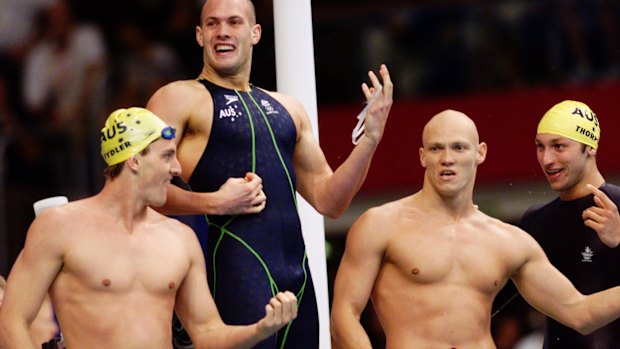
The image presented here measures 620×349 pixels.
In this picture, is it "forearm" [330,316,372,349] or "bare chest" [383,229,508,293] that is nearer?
"forearm" [330,316,372,349]

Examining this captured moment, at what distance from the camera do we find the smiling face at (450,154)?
5.71m

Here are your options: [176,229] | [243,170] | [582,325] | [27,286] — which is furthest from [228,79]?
[582,325]

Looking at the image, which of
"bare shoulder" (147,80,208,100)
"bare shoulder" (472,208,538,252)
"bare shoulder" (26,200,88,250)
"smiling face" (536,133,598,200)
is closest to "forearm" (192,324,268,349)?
"bare shoulder" (26,200,88,250)

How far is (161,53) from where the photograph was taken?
10266 mm

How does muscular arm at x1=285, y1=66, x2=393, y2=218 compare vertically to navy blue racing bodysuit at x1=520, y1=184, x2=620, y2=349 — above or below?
above

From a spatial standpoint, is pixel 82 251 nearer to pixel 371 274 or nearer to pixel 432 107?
pixel 371 274

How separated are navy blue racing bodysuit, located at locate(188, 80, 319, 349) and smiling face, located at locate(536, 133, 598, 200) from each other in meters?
1.52

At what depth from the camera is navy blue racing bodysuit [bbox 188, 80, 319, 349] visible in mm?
5422

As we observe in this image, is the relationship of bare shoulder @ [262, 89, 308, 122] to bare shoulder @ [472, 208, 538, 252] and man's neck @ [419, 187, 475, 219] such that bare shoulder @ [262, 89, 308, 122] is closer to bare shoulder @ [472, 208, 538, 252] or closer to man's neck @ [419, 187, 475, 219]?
man's neck @ [419, 187, 475, 219]

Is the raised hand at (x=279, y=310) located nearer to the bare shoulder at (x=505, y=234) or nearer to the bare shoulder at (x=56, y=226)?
the bare shoulder at (x=56, y=226)

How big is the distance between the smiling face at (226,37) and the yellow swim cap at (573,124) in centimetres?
167

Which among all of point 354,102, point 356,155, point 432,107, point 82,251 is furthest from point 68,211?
point 354,102

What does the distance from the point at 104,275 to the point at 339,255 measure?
191 inches

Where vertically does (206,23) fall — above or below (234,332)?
above
